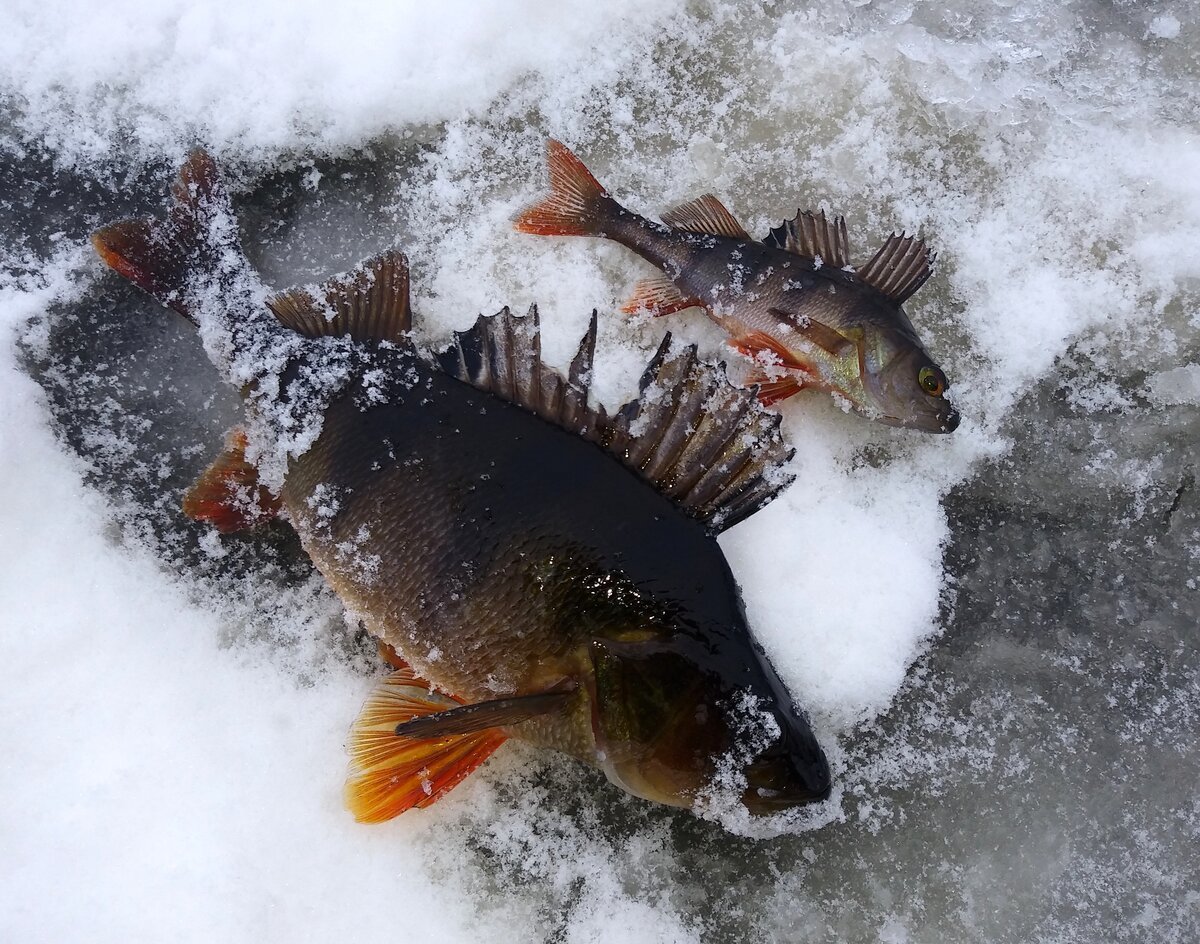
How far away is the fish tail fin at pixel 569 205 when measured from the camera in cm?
264

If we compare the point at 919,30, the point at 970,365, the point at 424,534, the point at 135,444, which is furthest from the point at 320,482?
the point at 919,30

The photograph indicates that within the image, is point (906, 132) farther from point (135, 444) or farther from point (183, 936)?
point (183, 936)

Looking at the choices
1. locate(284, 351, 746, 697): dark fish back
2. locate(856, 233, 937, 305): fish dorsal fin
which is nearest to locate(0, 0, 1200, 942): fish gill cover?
locate(856, 233, 937, 305): fish dorsal fin

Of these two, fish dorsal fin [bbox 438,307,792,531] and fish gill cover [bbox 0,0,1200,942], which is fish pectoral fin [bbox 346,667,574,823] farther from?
fish dorsal fin [bbox 438,307,792,531]

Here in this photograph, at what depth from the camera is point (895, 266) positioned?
256cm

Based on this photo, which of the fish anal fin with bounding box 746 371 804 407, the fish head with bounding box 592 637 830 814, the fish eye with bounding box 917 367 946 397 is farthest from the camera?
the fish anal fin with bounding box 746 371 804 407

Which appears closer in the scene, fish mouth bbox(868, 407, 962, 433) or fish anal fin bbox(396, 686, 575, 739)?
fish anal fin bbox(396, 686, 575, 739)

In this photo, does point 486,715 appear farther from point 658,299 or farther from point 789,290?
point 789,290

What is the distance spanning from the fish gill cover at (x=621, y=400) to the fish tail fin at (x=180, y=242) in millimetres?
297

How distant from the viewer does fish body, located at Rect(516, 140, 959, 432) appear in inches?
96.3

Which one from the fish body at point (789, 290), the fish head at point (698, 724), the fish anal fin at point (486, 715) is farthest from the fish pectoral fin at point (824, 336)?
the fish anal fin at point (486, 715)

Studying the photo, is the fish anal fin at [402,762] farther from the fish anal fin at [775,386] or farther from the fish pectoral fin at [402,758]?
the fish anal fin at [775,386]

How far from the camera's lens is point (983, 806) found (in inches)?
92.5

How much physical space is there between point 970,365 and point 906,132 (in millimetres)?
857
